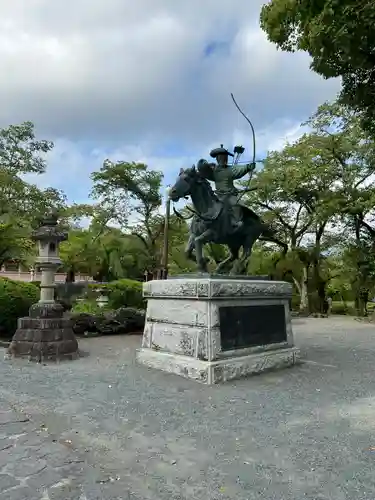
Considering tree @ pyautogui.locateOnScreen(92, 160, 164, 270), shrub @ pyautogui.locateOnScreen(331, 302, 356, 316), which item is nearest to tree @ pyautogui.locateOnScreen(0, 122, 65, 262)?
tree @ pyautogui.locateOnScreen(92, 160, 164, 270)

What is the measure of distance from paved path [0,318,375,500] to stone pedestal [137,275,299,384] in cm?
28

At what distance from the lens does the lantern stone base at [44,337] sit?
291 inches

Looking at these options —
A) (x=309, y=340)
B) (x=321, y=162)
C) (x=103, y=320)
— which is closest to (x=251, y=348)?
(x=309, y=340)

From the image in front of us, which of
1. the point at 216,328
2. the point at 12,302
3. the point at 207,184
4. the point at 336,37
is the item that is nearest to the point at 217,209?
the point at 207,184

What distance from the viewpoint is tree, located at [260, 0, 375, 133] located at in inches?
196

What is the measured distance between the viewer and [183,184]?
269 inches

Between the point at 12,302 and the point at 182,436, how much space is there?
7751 mm

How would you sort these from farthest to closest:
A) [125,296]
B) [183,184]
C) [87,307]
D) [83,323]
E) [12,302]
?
[125,296], [87,307], [83,323], [12,302], [183,184]

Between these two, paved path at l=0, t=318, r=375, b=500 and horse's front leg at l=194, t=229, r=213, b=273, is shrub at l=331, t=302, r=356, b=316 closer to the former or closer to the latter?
horse's front leg at l=194, t=229, r=213, b=273

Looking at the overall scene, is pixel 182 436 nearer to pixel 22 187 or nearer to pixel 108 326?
pixel 108 326

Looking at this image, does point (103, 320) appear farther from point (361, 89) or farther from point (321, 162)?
point (321, 162)

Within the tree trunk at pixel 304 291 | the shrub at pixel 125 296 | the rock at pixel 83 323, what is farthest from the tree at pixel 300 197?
the rock at pixel 83 323

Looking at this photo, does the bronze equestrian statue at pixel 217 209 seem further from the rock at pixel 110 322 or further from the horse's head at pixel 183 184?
the rock at pixel 110 322

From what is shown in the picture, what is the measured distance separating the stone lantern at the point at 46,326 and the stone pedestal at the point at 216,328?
1565 mm
